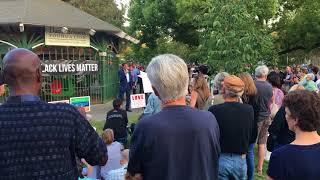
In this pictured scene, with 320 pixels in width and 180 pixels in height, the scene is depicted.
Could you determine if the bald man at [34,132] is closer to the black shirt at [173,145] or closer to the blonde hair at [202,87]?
the black shirt at [173,145]

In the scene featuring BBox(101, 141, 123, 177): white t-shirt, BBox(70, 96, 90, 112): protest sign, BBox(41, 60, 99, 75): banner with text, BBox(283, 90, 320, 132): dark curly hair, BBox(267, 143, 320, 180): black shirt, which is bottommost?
BBox(101, 141, 123, 177): white t-shirt

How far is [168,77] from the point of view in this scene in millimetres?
2936

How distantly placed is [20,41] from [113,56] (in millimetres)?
5274

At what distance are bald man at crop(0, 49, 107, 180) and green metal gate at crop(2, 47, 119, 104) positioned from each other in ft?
47.2

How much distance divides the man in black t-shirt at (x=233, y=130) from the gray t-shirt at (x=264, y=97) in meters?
2.93

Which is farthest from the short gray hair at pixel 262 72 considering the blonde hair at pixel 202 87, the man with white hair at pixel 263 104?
the blonde hair at pixel 202 87

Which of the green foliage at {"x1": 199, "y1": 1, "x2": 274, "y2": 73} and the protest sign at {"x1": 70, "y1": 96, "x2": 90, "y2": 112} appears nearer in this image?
the protest sign at {"x1": 70, "y1": 96, "x2": 90, "y2": 112}

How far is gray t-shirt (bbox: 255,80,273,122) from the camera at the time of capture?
806cm

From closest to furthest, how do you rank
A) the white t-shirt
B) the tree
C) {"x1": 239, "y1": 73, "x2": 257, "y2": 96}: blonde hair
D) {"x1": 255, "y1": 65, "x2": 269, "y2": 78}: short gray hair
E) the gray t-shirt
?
the white t-shirt, {"x1": 239, "y1": 73, "x2": 257, "y2": 96}: blonde hair, the gray t-shirt, {"x1": 255, "y1": 65, "x2": 269, "y2": 78}: short gray hair, the tree


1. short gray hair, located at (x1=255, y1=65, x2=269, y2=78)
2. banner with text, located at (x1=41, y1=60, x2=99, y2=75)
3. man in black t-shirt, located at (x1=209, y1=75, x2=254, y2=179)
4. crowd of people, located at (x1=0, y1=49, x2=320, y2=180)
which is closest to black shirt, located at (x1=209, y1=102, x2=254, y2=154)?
man in black t-shirt, located at (x1=209, y1=75, x2=254, y2=179)

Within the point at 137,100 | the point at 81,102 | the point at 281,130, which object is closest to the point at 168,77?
the point at 281,130

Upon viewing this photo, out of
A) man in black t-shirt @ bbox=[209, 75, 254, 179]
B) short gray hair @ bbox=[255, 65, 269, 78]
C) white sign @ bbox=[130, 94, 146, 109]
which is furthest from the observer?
white sign @ bbox=[130, 94, 146, 109]

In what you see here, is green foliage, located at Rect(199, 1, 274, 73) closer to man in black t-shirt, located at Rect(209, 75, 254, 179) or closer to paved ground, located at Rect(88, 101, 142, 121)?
paved ground, located at Rect(88, 101, 142, 121)

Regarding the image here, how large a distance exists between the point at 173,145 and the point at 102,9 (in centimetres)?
4573
